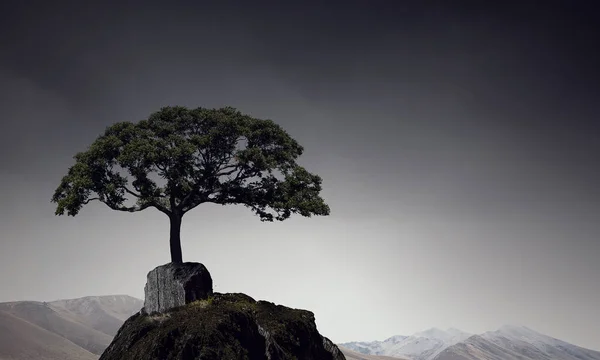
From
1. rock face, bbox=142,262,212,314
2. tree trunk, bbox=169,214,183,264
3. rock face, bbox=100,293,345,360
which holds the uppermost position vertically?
tree trunk, bbox=169,214,183,264

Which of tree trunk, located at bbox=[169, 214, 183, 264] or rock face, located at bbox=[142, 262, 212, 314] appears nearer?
rock face, located at bbox=[142, 262, 212, 314]

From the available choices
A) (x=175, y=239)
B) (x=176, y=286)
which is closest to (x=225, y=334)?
(x=176, y=286)

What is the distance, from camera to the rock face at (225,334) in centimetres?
2483

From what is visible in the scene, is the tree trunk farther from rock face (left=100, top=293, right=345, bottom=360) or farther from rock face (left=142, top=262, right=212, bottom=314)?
rock face (left=100, top=293, right=345, bottom=360)

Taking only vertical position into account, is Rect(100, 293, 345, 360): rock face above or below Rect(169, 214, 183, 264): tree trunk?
below

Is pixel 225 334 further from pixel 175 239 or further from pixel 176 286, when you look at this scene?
pixel 175 239

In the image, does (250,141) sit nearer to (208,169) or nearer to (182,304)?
(208,169)

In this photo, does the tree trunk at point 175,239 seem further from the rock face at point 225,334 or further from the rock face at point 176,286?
the rock face at point 225,334

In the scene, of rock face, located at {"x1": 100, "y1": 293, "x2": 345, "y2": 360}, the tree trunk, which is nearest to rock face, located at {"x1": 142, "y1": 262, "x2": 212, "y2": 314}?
rock face, located at {"x1": 100, "y1": 293, "x2": 345, "y2": 360}

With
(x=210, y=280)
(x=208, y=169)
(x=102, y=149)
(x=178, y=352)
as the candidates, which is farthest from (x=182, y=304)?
(x=102, y=149)

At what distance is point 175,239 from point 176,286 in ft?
13.0

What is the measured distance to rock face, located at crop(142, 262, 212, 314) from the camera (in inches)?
1144

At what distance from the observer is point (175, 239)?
32219 mm

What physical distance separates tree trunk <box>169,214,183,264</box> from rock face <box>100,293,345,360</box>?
4193 millimetres
